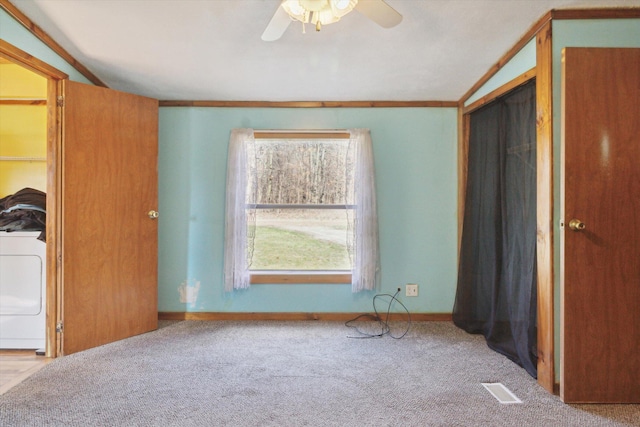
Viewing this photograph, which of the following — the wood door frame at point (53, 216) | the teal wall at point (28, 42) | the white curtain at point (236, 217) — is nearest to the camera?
the teal wall at point (28, 42)

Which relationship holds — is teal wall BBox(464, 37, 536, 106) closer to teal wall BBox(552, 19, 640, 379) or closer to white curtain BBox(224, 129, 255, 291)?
teal wall BBox(552, 19, 640, 379)

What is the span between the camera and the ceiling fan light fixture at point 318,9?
1400 mm

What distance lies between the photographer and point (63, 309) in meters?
2.35

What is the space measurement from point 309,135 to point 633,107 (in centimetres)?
230

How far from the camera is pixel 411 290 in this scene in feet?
10.4

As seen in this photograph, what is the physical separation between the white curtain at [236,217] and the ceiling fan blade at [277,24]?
1489mm

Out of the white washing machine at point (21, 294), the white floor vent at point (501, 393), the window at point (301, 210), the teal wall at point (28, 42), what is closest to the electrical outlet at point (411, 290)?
the window at point (301, 210)

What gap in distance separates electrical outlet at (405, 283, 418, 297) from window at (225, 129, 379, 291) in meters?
0.32

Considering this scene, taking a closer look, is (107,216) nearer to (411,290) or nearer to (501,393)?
(411,290)

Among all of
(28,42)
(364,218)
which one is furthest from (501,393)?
(28,42)

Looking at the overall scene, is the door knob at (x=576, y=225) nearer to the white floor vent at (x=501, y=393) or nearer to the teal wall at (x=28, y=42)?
the white floor vent at (x=501, y=393)

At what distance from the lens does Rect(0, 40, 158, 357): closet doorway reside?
2354mm

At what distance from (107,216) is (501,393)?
299 cm

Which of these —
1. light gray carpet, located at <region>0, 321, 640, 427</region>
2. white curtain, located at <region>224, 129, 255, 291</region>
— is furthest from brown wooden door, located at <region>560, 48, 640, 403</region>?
white curtain, located at <region>224, 129, 255, 291</region>
